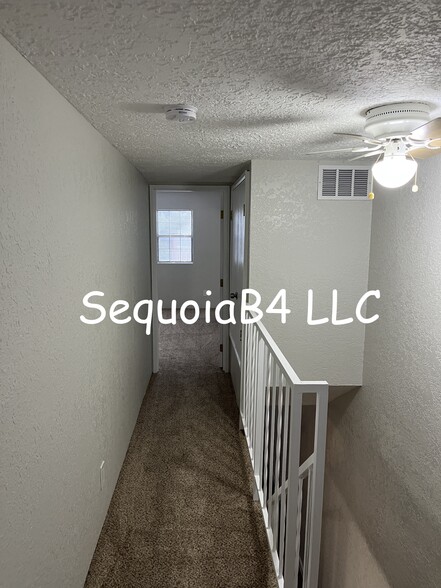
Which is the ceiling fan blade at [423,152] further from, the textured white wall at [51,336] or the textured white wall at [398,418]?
the textured white wall at [51,336]

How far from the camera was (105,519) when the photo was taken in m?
2.43

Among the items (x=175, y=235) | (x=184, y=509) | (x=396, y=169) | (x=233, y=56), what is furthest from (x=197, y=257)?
(x=233, y=56)

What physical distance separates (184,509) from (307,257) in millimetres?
1987

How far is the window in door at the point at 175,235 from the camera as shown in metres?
8.06

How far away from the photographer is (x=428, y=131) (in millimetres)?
1612

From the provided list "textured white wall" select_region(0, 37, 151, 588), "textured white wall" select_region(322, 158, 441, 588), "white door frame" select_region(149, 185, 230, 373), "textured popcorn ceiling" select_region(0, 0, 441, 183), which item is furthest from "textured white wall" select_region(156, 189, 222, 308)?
"textured popcorn ceiling" select_region(0, 0, 441, 183)

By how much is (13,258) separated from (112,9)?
2.24 ft

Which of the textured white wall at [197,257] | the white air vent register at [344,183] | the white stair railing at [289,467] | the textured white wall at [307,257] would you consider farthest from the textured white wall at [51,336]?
the textured white wall at [197,257]

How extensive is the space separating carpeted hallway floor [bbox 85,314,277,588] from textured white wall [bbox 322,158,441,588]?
0.93 meters

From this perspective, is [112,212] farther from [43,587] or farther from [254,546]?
[254,546]

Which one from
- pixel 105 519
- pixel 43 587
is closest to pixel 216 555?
pixel 105 519

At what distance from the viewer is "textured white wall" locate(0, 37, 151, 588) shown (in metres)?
1.18

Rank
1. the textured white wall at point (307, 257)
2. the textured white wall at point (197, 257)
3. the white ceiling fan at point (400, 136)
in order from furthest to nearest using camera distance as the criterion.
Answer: the textured white wall at point (197, 257), the textured white wall at point (307, 257), the white ceiling fan at point (400, 136)

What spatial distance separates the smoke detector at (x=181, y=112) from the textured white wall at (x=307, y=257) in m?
1.49
